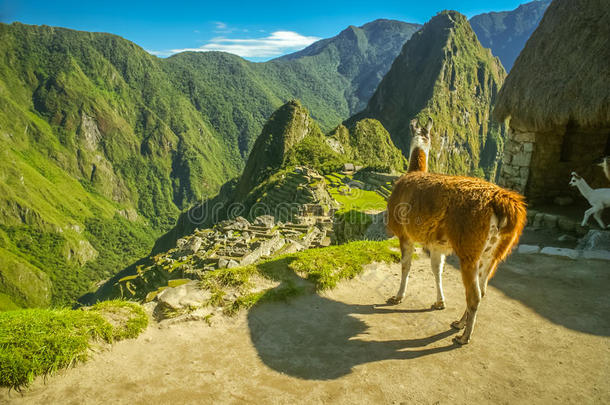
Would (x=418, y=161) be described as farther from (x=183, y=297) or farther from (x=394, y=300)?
(x=183, y=297)

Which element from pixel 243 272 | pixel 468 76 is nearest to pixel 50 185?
pixel 243 272

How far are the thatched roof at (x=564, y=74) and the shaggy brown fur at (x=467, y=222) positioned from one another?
7036 mm

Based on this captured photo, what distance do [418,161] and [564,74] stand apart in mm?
7028

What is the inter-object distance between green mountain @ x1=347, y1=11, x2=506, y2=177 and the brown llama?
138 m

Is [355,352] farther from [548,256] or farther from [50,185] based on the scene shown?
[50,185]

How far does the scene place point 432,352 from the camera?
3773 millimetres

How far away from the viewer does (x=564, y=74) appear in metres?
9.39

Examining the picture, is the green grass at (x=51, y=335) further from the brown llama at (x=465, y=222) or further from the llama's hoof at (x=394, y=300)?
the brown llama at (x=465, y=222)

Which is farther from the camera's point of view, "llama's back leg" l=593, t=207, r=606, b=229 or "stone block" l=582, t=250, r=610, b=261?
"llama's back leg" l=593, t=207, r=606, b=229

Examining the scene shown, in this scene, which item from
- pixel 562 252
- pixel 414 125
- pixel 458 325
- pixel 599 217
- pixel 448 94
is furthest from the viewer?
pixel 448 94

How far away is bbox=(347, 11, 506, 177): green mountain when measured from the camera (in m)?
148

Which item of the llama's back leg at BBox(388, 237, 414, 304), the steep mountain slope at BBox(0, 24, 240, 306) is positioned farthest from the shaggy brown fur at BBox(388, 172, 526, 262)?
the steep mountain slope at BBox(0, 24, 240, 306)

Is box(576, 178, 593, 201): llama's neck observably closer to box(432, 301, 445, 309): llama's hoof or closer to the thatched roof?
the thatched roof

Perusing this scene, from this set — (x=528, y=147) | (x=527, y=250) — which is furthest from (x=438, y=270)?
(x=528, y=147)
